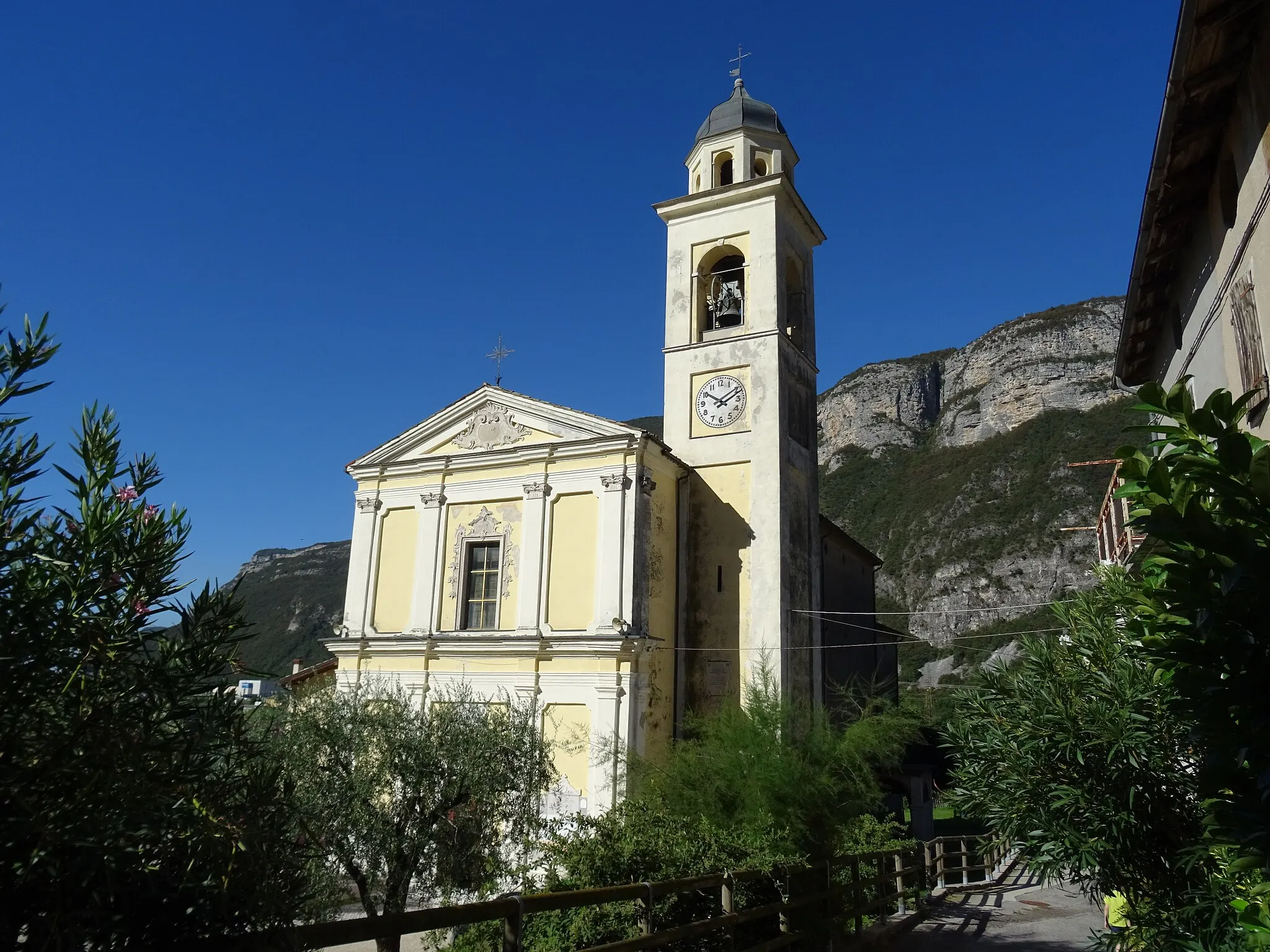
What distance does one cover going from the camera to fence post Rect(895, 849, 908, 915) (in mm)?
12659

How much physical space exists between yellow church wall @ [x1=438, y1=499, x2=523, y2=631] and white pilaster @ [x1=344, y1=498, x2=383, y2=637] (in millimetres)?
2060

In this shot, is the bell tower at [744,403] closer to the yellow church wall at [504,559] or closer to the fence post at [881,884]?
the yellow church wall at [504,559]

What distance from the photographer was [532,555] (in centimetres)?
1909

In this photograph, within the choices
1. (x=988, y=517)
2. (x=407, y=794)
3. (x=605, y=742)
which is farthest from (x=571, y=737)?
(x=988, y=517)

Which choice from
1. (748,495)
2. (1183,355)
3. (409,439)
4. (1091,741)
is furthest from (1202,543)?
(409,439)

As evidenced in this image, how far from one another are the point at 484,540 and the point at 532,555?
1454 mm

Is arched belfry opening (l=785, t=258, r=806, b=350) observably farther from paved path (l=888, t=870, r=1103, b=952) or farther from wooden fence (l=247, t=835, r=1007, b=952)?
paved path (l=888, t=870, r=1103, b=952)

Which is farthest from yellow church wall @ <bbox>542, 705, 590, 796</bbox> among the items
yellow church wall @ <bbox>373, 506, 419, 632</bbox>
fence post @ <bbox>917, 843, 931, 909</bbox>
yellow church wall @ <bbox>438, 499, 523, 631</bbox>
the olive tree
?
fence post @ <bbox>917, 843, 931, 909</bbox>

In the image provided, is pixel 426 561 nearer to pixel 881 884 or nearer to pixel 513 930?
pixel 881 884

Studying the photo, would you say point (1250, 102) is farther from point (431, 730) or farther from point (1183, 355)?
point (431, 730)

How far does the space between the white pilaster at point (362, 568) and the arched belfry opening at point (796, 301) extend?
432 inches

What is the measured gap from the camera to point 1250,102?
531 cm

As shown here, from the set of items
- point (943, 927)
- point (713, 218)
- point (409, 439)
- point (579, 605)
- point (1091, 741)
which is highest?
point (713, 218)

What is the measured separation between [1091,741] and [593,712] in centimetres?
1324
